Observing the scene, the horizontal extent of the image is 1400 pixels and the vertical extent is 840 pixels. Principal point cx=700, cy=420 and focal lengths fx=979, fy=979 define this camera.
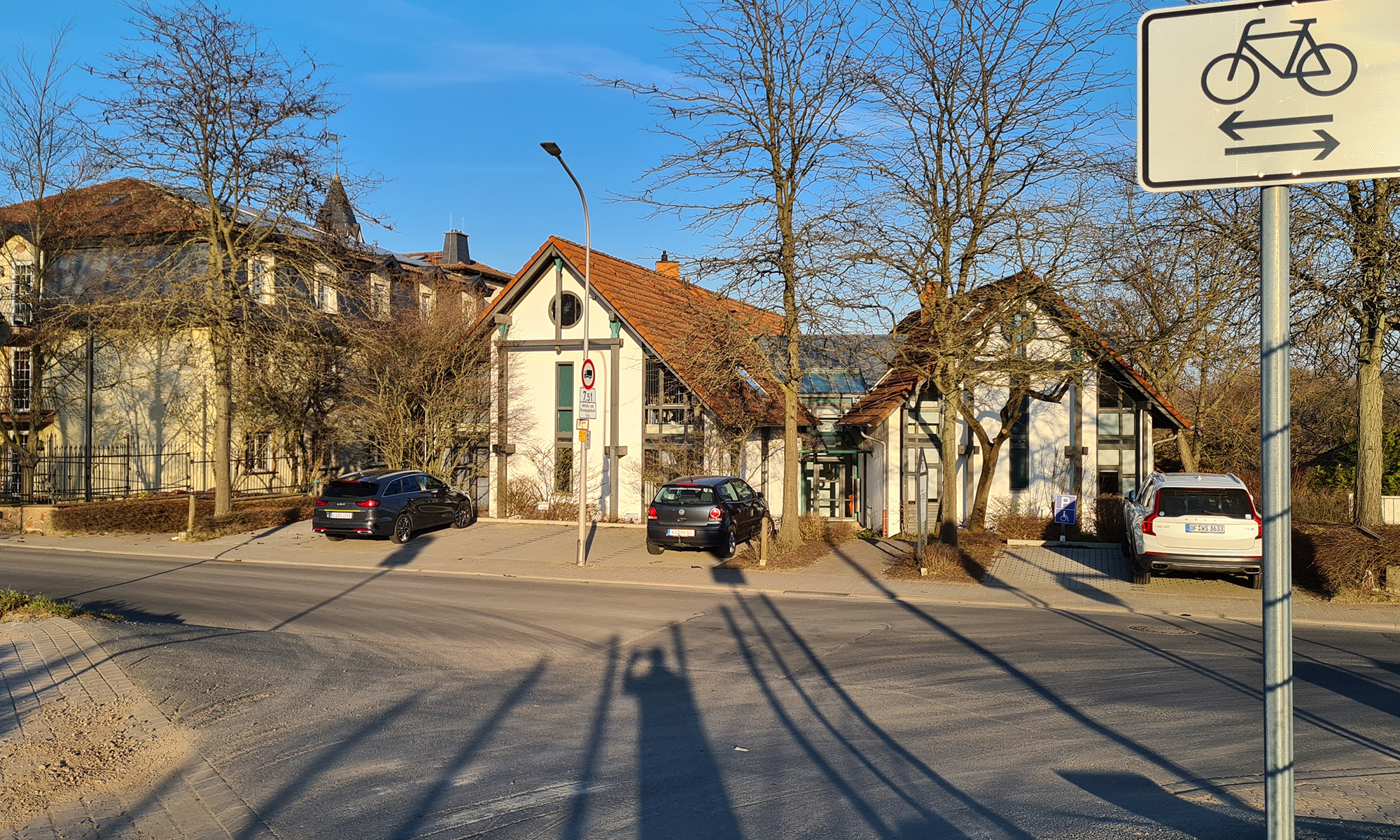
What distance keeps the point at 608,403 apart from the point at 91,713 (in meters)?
22.2

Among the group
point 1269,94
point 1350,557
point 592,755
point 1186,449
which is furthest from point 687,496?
point 1269,94

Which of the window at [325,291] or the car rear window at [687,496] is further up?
the window at [325,291]

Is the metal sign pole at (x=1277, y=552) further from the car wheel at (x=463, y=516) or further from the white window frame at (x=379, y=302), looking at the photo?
the white window frame at (x=379, y=302)

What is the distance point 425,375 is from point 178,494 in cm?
831

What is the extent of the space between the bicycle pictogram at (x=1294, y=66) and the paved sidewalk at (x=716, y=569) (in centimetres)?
1270

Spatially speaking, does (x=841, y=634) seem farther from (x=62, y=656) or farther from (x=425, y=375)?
(x=425, y=375)

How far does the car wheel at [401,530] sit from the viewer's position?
23.1 metres

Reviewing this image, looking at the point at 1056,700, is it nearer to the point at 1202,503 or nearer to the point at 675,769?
the point at 675,769

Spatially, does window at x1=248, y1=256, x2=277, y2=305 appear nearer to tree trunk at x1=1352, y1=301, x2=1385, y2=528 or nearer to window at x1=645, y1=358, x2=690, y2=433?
window at x1=645, y1=358, x2=690, y2=433

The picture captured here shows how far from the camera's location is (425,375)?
29.3m

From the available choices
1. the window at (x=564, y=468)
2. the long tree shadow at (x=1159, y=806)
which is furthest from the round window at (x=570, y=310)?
the long tree shadow at (x=1159, y=806)

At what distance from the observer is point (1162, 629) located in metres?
12.9

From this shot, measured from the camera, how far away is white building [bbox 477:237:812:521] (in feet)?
89.5

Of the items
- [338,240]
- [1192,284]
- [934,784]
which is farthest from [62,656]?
[1192,284]
